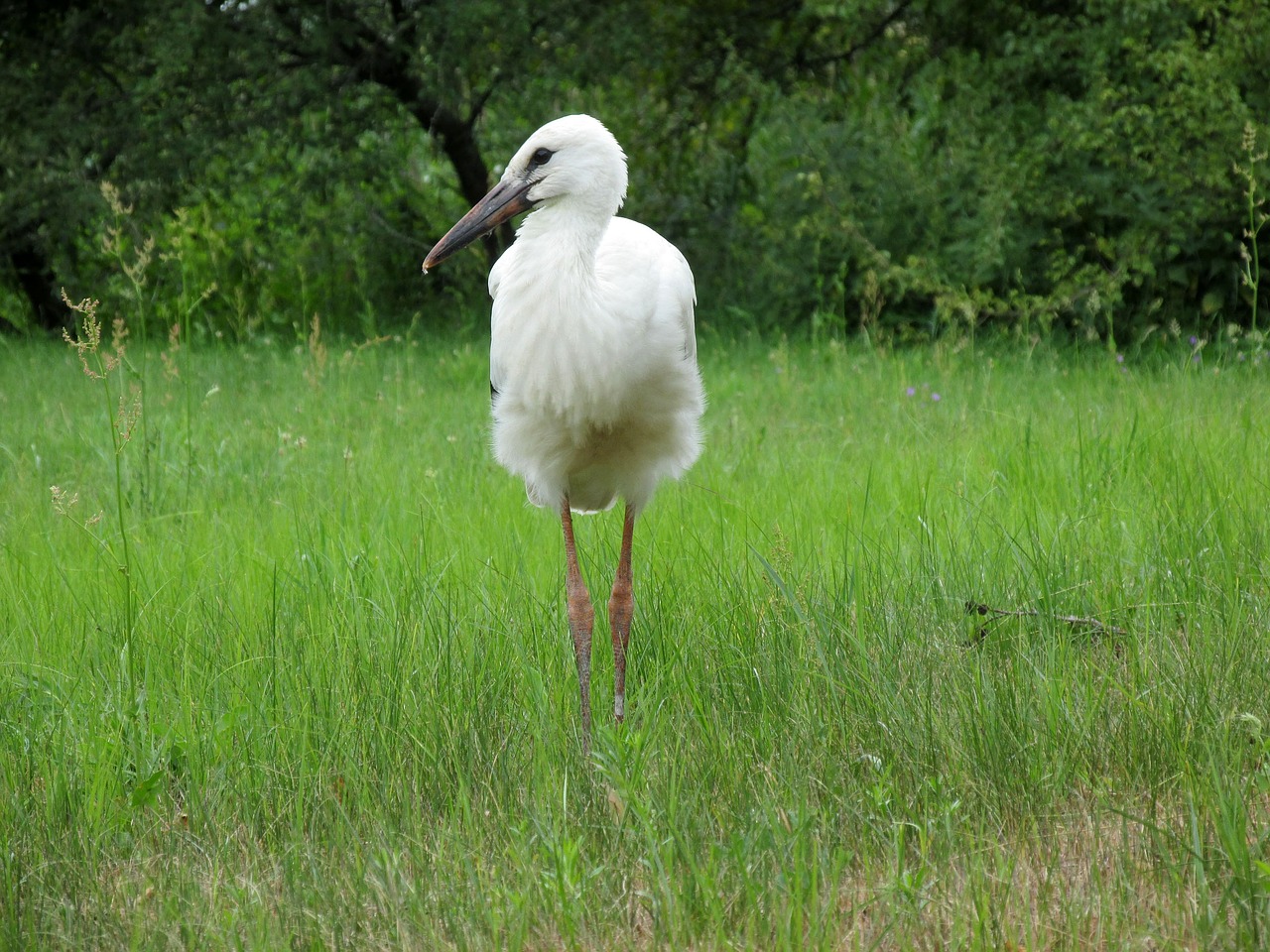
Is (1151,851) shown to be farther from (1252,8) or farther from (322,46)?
(322,46)

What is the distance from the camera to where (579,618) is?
157 inches

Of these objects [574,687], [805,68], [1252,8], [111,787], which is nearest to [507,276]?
[574,687]

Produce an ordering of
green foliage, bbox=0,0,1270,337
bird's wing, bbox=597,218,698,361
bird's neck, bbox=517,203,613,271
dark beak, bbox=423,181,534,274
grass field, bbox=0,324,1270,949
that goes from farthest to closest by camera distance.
→ green foliage, bbox=0,0,1270,337 < bird's wing, bbox=597,218,698,361 < dark beak, bbox=423,181,534,274 < bird's neck, bbox=517,203,613,271 < grass field, bbox=0,324,1270,949

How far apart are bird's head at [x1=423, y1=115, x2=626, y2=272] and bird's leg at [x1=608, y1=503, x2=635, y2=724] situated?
1076mm

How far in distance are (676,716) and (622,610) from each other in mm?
853

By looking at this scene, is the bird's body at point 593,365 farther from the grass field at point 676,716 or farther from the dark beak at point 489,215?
the grass field at point 676,716

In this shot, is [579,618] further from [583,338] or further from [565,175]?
[565,175]

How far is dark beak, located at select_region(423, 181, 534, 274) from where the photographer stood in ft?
12.4

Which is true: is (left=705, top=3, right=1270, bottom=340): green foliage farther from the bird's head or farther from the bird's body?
the bird's head

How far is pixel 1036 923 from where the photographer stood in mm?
2439

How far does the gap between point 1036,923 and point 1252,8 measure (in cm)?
708

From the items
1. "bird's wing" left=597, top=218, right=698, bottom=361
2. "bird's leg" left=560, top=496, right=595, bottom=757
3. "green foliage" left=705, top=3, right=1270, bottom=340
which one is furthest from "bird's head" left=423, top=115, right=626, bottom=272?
"green foliage" left=705, top=3, right=1270, bottom=340

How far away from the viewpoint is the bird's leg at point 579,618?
3.63 m

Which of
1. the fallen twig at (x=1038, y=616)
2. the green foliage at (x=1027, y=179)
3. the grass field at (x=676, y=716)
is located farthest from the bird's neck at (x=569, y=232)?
the green foliage at (x=1027, y=179)
